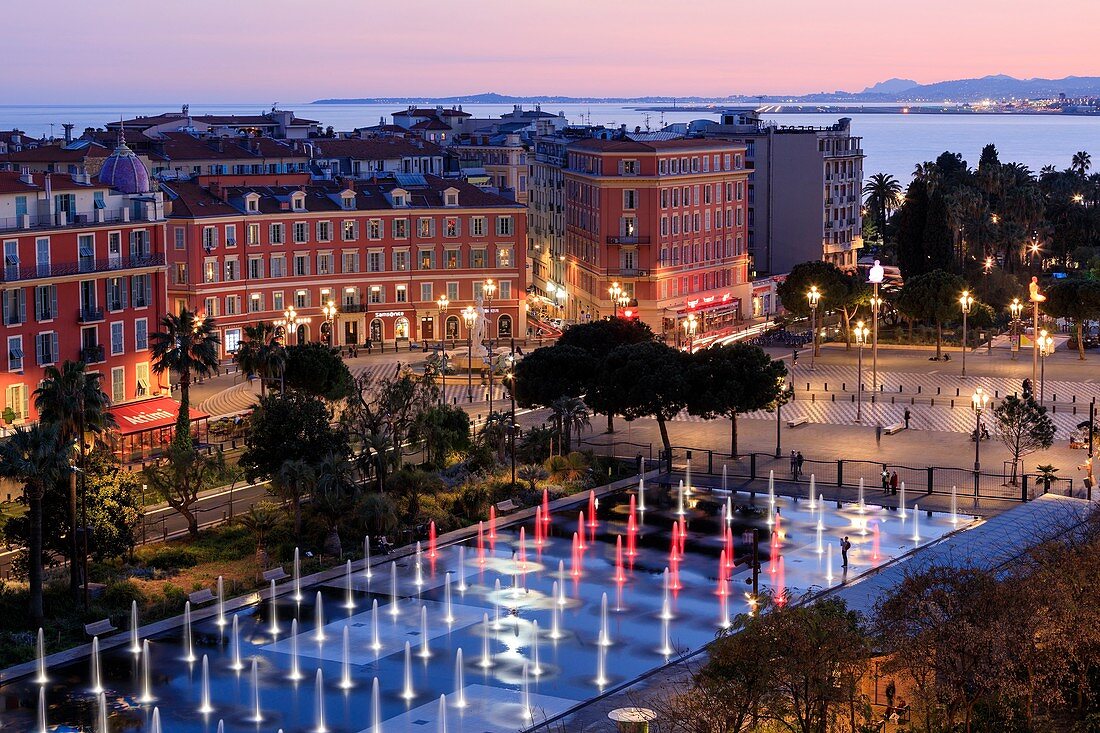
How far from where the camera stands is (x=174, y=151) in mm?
115188

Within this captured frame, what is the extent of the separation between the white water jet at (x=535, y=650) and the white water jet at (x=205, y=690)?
25.1 ft

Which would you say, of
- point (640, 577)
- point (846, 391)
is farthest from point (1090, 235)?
point (640, 577)

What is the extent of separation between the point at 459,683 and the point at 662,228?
221 feet

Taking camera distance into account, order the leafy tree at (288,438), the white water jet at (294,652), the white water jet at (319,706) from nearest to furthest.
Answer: the white water jet at (319,706) < the white water jet at (294,652) < the leafy tree at (288,438)

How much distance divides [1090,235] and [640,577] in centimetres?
9533

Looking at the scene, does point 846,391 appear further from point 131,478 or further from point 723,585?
point 131,478

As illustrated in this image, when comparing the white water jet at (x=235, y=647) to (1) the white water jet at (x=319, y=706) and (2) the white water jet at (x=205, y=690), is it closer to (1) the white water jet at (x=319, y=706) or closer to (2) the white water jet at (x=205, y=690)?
(2) the white water jet at (x=205, y=690)

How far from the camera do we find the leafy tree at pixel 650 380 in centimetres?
6431

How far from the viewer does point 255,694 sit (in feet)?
127

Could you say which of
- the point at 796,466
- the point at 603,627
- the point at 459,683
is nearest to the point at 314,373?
the point at 796,466

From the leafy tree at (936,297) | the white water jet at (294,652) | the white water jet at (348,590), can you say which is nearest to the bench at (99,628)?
the white water jet at (294,652)

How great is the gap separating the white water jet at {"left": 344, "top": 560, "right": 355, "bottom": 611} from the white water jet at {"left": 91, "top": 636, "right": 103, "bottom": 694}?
725cm

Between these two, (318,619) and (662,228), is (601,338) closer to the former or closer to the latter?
(318,619)

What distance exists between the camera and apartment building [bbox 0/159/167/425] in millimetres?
66312
